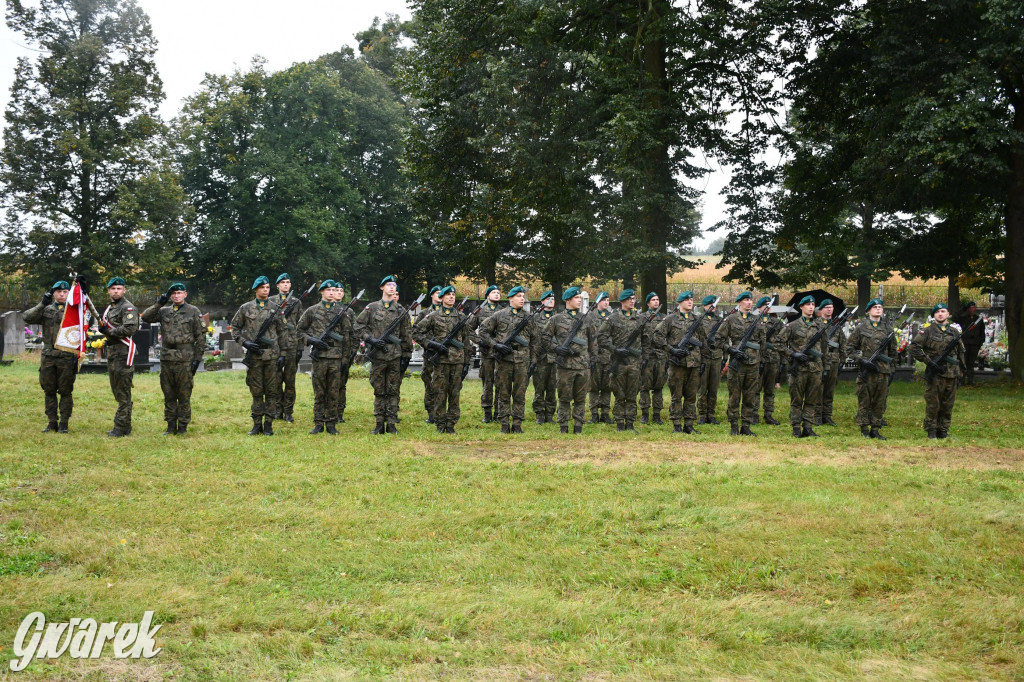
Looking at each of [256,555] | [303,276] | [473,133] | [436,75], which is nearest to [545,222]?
[473,133]

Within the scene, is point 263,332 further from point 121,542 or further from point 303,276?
point 303,276

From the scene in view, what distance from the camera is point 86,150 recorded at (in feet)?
113

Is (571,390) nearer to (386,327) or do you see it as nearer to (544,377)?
(544,377)

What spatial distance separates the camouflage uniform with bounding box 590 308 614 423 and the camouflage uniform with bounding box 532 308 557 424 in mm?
751

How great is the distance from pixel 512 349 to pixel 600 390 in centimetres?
219

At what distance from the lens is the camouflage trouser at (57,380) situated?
11914mm

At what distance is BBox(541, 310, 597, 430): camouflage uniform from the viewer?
12.9m

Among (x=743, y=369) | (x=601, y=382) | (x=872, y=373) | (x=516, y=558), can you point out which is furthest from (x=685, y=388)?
(x=516, y=558)

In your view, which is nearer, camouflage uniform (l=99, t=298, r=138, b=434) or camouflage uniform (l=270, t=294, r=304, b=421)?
camouflage uniform (l=99, t=298, r=138, b=434)

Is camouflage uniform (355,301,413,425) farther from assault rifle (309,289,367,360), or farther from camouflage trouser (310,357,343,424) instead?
camouflage trouser (310,357,343,424)

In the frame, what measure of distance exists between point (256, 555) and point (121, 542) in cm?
119

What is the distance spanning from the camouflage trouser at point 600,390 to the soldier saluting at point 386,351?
3.41m

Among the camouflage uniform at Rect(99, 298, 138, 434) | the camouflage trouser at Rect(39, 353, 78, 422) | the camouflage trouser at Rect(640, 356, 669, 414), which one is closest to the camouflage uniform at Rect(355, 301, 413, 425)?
the camouflage uniform at Rect(99, 298, 138, 434)

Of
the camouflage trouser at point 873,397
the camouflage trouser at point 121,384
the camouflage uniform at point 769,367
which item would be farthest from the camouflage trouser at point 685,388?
the camouflage trouser at point 121,384
